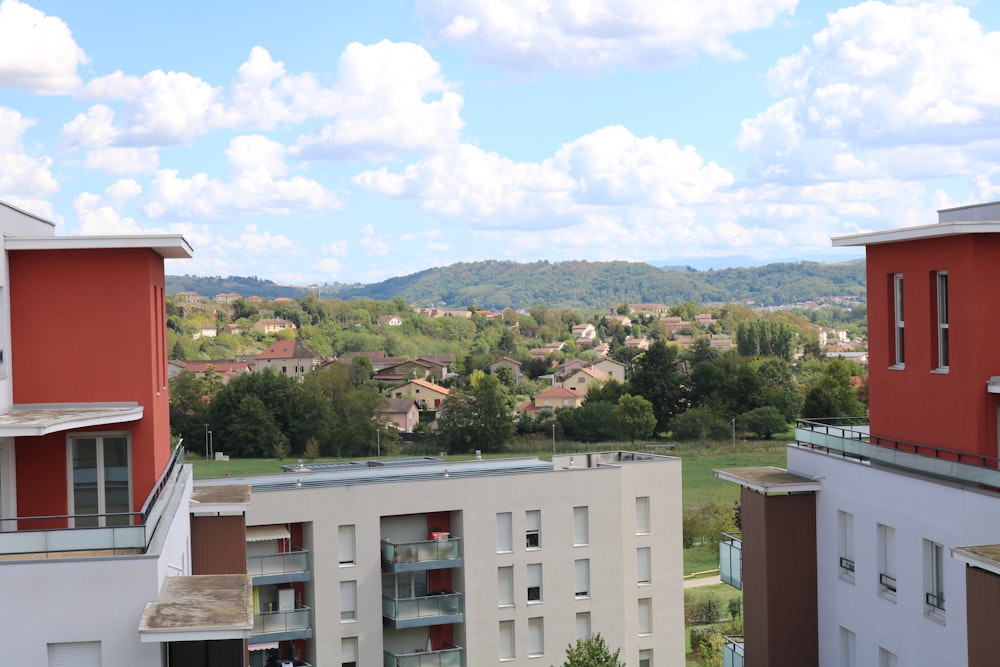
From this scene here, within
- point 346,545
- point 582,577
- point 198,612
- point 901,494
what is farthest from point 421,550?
point 198,612

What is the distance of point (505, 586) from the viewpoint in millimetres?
32188

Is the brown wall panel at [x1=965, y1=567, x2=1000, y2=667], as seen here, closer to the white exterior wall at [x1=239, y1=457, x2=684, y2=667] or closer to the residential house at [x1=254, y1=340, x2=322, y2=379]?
the white exterior wall at [x1=239, y1=457, x2=684, y2=667]

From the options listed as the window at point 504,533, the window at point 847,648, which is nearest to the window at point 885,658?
the window at point 847,648

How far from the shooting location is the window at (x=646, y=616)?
35562mm

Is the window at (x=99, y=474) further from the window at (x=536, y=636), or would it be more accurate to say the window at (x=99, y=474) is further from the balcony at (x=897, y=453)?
the window at (x=536, y=636)

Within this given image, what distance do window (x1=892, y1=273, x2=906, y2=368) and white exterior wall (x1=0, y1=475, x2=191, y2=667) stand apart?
449 inches

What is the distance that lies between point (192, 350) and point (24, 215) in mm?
148851

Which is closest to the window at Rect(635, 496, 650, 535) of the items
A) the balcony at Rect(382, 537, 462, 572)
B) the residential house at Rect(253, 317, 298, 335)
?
the balcony at Rect(382, 537, 462, 572)

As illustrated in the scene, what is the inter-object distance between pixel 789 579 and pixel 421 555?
47.8ft

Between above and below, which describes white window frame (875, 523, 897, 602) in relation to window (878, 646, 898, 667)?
above

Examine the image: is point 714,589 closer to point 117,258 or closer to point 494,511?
point 494,511

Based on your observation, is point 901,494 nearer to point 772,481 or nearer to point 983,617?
point 772,481

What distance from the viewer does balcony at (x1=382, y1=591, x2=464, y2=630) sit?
3083 centimetres

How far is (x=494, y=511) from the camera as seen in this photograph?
3166 centimetres
